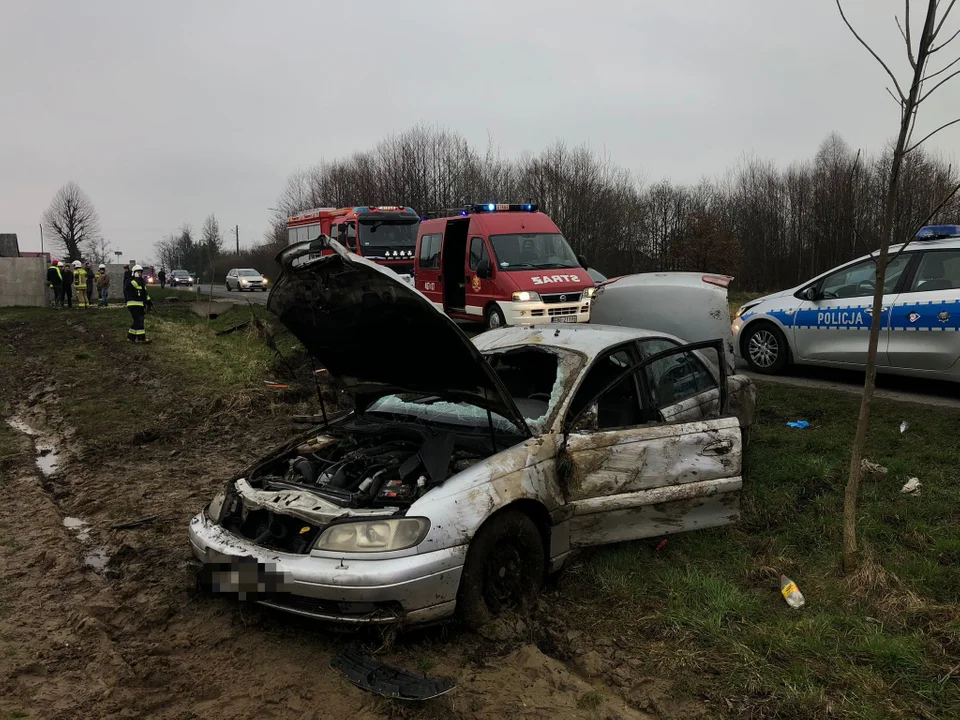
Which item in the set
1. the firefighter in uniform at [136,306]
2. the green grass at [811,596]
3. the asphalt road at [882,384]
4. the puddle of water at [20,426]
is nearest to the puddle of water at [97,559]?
the green grass at [811,596]

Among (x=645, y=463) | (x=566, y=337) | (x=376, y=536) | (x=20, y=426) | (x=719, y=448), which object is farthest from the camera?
(x=20, y=426)

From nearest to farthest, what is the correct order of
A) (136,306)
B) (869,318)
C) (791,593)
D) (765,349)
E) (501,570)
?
(501,570) < (791,593) < (869,318) < (765,349) < (136,306)

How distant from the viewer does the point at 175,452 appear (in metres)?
6.96

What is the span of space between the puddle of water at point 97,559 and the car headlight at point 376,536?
1.98m

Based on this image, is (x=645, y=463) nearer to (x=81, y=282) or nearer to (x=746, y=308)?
(x=746, y=308)

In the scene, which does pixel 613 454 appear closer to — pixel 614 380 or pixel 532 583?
pixel 614 380

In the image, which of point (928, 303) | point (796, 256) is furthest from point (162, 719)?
point (796, 256)

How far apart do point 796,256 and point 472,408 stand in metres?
37.8

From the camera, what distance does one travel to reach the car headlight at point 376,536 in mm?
3105

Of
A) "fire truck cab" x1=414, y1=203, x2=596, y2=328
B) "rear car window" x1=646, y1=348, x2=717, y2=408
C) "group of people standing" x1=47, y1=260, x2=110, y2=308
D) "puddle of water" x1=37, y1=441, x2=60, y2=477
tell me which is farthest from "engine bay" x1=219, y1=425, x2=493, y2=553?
"group of people standing" x1=47, y1=260, x2=110, y2=308

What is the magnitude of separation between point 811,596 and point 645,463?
43.3 inches

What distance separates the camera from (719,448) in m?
4.30

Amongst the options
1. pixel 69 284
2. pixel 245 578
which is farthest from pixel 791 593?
pixel 69 284

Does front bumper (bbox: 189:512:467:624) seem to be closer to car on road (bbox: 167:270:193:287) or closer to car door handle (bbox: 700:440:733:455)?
car door handle (bbox: 700:440:733:455)
